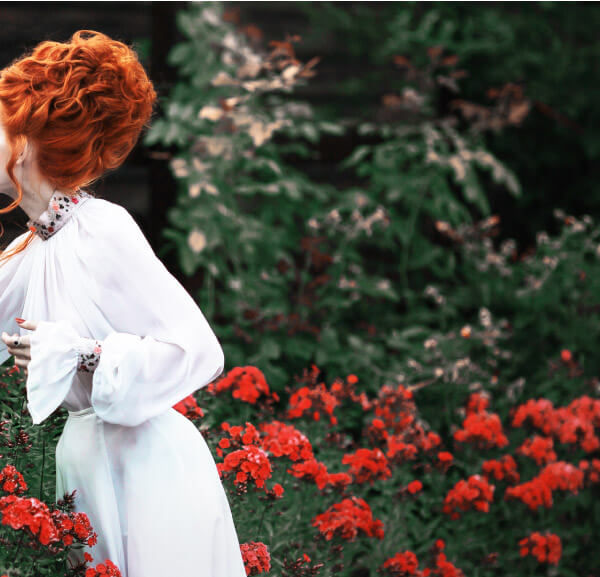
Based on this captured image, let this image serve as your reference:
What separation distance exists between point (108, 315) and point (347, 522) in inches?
42.1

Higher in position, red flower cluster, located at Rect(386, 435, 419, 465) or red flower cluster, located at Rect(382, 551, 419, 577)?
red flower cluster, located at Rect(386, 435, 419, 465)

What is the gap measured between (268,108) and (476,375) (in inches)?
71.3

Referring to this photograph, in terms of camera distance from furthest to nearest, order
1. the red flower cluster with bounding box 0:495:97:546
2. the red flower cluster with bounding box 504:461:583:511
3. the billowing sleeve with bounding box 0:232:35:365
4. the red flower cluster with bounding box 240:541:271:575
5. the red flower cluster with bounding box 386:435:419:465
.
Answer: the red flower cluster with bounding box 504:461:583:511, the red flower cluster with bounding box 386:435:419:465, the red flower cluster with bounding box 240:541:271:575, the billowing sleeve with bounding box 0:232:35:365, the red flower cluster with bounding box 0:495:97:546

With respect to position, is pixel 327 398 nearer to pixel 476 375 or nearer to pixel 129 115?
pixel 476 375

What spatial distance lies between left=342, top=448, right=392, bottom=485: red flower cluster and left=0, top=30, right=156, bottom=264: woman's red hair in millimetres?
1309

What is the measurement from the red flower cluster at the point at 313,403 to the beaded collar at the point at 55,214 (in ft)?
4.13

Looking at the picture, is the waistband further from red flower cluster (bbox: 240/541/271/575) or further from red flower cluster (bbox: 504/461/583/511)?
red flower cluster (bbox: 504/461/583/511)

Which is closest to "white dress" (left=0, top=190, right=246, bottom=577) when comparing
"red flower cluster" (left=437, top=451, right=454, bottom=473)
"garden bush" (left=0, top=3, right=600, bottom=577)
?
"garden bush" (left=0, top=3, right=600, bottom=577)

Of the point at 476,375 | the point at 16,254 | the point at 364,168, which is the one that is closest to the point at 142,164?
the point at 364,168

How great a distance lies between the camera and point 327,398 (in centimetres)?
279

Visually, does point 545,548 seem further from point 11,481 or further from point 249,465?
point 11,481

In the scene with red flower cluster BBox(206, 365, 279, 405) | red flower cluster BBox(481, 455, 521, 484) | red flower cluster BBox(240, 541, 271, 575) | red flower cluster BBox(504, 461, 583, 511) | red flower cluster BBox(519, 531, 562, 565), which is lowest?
red flower cluster BBox(519, 531, 562, 565)

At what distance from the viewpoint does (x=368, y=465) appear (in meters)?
2.62

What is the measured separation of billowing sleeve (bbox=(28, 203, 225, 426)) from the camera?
5.34 feet
